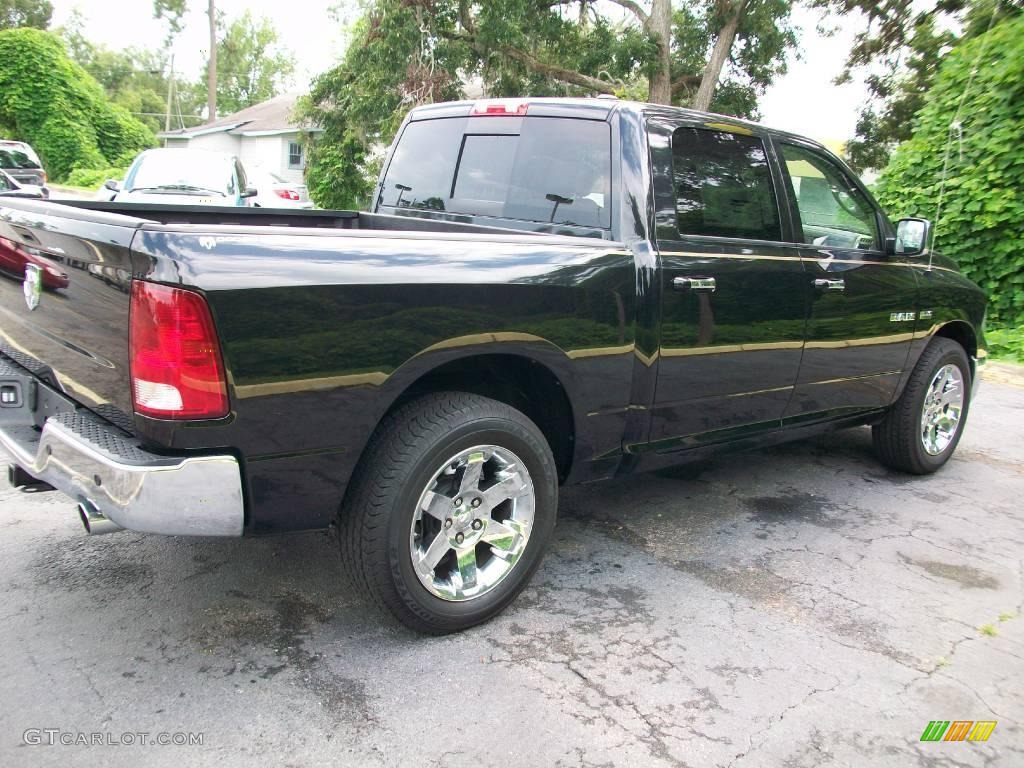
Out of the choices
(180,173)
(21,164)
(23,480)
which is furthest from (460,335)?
(21,164)

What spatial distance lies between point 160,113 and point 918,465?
254ft

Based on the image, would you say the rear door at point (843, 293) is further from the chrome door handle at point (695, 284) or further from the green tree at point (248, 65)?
the green tree at point (248, 65)

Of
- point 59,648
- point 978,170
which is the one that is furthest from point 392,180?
point 978,170

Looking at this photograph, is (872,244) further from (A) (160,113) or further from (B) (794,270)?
(A) (160,113)

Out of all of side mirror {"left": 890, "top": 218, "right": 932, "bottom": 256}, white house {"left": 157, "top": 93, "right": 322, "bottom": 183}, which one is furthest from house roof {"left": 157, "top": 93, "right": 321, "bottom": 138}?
side mirror {"left": 890, "top": 218, "right": 932, "bottom": 256}

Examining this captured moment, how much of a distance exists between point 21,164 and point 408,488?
21.4 meters

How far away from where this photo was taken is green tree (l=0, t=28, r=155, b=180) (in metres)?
30.3

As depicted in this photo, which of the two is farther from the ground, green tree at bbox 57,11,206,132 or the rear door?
green tree at bbox 57,11,206,132

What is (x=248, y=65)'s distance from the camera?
6675 cm

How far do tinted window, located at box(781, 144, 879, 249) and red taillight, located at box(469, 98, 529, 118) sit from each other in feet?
4.40

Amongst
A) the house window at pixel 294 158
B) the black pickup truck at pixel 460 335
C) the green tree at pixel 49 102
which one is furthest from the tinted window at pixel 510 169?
the house window at pixel 294 158

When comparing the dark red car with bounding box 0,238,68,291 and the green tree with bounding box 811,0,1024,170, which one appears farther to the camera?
the green tree with bounding box 811,0,1024,170

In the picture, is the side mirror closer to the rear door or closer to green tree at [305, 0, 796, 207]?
the rear door

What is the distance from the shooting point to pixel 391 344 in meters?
2.69
